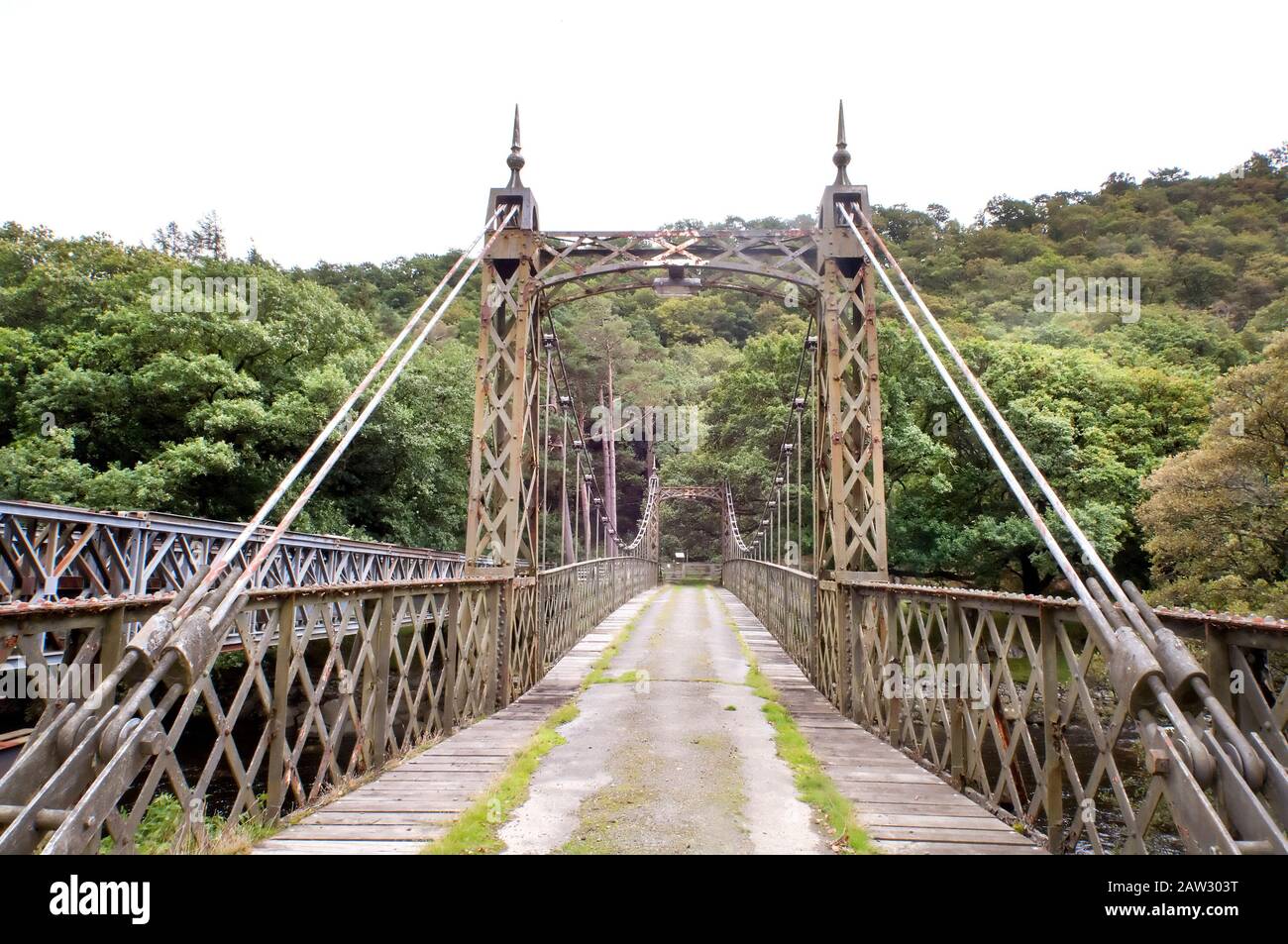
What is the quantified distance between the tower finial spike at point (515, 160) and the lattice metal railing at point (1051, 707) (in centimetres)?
482

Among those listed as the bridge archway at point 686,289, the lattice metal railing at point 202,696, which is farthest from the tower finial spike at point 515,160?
the lattice metal railing at point 202,696

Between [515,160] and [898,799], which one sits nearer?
[898,799]

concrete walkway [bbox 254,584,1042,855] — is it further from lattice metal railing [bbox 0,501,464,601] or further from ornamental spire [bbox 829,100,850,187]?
ornamental spire [bbox 829,100,850,187]

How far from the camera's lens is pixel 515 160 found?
23.5ft

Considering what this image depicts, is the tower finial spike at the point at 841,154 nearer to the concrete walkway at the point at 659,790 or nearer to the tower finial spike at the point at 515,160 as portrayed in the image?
the tower finial spike at the point at 515,160

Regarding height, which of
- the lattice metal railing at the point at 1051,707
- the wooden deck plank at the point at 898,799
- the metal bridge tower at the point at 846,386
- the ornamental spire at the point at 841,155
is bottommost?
the wooden deck plank at the point at 898,799

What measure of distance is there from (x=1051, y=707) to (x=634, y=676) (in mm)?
5349

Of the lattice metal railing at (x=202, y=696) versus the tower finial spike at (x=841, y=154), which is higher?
the tower finial spike at (x=841, y=154)

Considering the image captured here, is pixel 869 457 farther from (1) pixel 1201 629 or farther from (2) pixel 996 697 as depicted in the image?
(1) pixel 1201 629

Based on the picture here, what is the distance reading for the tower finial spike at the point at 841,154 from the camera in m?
6.99

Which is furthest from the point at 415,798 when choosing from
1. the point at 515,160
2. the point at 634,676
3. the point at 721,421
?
the point at 721,421

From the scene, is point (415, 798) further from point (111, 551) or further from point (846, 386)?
point (111, 551)

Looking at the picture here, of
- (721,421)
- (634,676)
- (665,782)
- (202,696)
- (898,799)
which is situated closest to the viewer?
(202,696)
